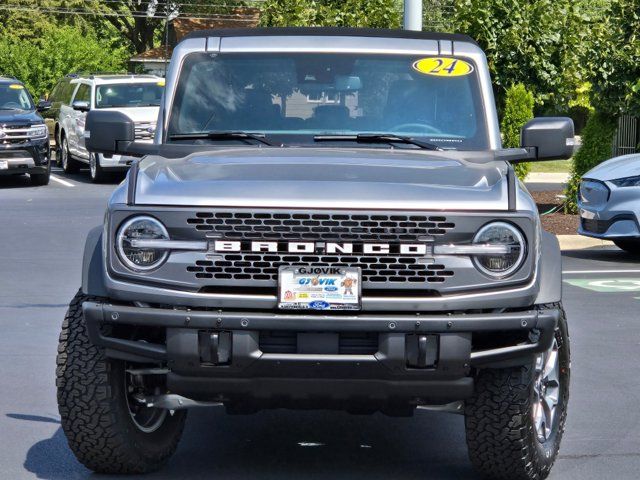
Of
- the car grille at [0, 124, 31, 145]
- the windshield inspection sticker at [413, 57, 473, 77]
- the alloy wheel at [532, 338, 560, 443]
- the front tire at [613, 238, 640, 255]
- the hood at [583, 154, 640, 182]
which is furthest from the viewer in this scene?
the car grille at [0, 124, 31, 145]

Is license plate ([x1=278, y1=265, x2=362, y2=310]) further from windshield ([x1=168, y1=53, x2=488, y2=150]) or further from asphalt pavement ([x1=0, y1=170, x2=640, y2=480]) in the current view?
windshield ([x1=168, y1=53, x2=488, y2=150])

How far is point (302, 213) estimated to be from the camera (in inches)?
213

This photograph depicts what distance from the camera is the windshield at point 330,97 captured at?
270 inches

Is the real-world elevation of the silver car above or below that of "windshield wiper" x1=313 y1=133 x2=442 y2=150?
below

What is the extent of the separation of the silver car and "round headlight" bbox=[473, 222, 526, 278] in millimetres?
9132

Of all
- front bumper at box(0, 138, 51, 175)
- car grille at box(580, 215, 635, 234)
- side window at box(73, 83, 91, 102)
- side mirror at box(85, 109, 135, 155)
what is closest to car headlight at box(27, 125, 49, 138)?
front bumper at box(0, 138, 51, 175)

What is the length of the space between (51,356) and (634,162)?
784 cm

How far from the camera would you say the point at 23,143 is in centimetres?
2488

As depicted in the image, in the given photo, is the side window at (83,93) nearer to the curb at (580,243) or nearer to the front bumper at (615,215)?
the curb at (580,243)

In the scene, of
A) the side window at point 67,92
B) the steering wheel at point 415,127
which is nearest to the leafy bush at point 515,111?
the side window at point 67,92

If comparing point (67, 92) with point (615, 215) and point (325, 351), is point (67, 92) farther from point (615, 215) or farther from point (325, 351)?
point (325, 351)

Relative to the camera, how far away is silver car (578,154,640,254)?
14.4 metres

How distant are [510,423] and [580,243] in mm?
11287

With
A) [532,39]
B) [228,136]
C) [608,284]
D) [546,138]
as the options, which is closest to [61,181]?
[532,39]
